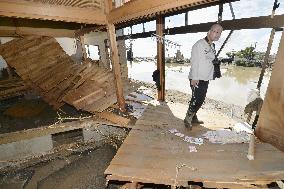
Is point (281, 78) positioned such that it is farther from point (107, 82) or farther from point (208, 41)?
point (107, 82)

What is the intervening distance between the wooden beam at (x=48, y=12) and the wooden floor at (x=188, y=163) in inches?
122

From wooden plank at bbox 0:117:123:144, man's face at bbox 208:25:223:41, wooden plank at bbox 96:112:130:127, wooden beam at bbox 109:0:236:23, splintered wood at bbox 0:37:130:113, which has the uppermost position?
wooden beam at bbox 109:0:236:23

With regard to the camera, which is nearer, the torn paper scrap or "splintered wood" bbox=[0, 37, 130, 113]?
the torn paper scrap

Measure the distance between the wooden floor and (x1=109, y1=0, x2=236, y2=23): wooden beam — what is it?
8.33ft

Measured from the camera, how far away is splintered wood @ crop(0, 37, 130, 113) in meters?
6.89

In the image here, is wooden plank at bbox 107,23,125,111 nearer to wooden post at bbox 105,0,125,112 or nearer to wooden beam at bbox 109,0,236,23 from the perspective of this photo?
wooden post at bbox 105,0,125,112

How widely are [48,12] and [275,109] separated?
4.99 metres

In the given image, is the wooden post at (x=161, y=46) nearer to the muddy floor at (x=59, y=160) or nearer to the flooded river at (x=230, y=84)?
the muddy floor at (x=59, y=160)

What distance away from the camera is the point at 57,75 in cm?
804

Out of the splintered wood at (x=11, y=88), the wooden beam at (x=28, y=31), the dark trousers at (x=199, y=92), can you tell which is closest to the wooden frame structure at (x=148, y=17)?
the dark trousers at (x=199, y=92)

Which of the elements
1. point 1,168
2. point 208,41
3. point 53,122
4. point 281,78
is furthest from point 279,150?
point 1,168

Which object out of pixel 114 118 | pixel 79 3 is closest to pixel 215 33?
pixel 79 3

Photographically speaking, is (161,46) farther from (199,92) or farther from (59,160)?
(59,160)

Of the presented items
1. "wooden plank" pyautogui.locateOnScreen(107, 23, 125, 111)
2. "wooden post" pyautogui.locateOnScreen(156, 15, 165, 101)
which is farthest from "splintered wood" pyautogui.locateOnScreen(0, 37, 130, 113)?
"wooden post" pyautogui.locateOnScreen(156, 15, 165, 101)
